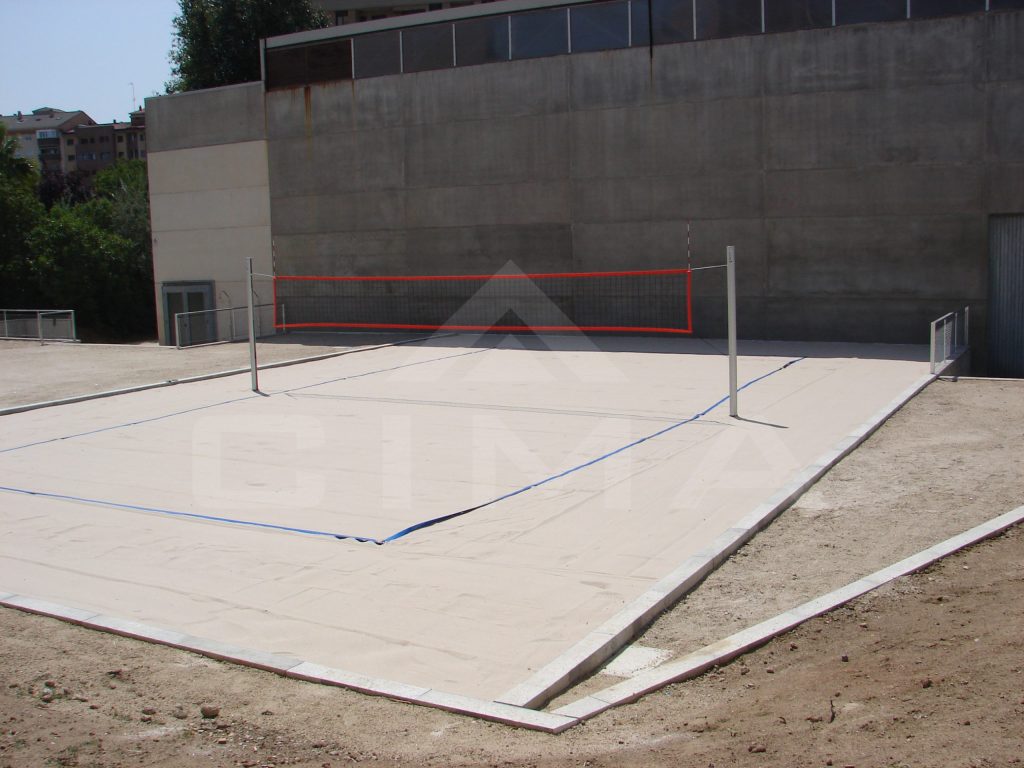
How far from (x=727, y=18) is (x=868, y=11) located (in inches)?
118

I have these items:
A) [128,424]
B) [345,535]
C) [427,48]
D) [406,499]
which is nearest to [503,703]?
[345,535]

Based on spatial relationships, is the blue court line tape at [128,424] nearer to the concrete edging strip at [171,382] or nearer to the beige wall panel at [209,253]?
the concrete edging strip at [171,382]

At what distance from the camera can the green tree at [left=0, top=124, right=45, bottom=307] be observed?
155ft

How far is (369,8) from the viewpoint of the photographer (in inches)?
2307

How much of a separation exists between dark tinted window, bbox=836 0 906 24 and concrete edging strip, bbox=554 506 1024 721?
16.1 meters

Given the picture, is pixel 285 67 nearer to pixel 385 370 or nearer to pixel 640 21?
pixel 640 21

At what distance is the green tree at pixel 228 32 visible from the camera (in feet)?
144

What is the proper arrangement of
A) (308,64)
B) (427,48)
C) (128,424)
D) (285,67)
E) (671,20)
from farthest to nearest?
(285,67) → (308,64) → (427,48) → (671,20) → (128,424)

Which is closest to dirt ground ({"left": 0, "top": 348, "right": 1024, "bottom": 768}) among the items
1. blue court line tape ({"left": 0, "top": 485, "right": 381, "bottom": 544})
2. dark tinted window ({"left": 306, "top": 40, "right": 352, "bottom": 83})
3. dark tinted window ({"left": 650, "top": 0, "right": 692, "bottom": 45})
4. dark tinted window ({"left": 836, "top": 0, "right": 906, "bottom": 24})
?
blue court line tape ({"left": 0, "top": 485, "right": 381, "bottom": 544})

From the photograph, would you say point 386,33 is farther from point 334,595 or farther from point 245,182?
point 334,595

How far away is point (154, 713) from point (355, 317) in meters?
22.5

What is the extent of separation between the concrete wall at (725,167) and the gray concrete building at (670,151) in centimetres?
4

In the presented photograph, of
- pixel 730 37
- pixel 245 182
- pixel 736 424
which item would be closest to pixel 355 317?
pixel 245 182

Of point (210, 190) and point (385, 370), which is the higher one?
point (210, 190)
